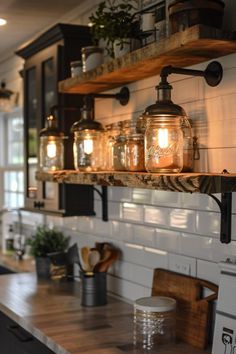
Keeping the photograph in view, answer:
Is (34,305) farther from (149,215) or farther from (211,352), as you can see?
(211,352)

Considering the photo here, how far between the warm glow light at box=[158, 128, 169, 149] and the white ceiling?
68.3 inches

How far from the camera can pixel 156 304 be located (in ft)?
7.90

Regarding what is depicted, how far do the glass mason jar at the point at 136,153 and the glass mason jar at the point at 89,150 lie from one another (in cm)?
39

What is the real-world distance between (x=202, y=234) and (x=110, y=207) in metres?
0.92

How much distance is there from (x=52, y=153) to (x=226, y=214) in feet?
4.20

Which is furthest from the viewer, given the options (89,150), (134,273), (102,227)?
(102,227)

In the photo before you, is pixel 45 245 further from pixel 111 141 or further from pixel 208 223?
pixel 208 223

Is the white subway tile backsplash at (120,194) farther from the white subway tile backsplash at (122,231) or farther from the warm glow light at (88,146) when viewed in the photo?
the warm glow light at (88,146)

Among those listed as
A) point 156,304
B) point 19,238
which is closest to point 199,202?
point 156,304

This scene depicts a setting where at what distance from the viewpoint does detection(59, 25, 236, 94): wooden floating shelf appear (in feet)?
6.56

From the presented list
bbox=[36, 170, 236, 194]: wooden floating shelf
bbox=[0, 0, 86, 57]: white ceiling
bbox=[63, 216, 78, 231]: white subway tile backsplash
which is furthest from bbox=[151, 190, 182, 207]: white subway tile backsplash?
bbox=[0, 0, 86, 57]: white ceiling

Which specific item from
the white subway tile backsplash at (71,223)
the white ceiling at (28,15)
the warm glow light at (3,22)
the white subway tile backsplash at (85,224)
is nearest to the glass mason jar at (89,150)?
the white subway tile backsplash at (85,224)

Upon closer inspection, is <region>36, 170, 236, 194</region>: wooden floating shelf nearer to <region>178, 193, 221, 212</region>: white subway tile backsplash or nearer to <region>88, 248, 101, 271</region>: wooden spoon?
<region>178, 193, 221, 212</region>: white subway tile backsplash

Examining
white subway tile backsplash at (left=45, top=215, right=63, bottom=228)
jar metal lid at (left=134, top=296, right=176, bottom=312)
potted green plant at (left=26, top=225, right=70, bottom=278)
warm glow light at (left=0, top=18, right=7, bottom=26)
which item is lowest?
jar metal lid at (left=134, top=296, right=176, bottom=312)
